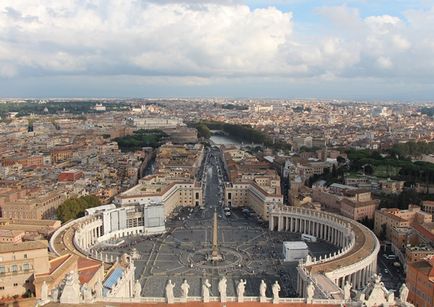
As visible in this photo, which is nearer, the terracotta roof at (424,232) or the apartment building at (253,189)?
the terracotta roof at (424,232)

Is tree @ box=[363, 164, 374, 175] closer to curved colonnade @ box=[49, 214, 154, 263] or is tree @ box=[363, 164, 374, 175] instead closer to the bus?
the bus

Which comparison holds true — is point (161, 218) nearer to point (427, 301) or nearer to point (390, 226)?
point (390, 226)

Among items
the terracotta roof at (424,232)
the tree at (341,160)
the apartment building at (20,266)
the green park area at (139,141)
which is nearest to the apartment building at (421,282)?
the terracotta roof at (424,232)

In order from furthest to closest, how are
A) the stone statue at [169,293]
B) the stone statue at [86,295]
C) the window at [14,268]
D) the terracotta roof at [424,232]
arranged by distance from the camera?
1. the terracotta roof at [424,232]
2. the window at [14,268]
3. the stone statue at [169,293]
4. the stone statue at [86,295]

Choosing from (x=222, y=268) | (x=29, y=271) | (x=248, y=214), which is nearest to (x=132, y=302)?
(x=29, y=271)

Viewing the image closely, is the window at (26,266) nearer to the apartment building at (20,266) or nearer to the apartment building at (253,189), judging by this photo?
the apartment building at (20,266)

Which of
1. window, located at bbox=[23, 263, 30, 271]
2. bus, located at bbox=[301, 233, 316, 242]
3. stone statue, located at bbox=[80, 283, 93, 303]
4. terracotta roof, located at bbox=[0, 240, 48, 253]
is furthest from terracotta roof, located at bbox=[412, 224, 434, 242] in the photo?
window, located at bbox=[23, 263, 30, 271]

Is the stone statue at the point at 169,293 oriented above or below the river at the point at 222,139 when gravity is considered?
above

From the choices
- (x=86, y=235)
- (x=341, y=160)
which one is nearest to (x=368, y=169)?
(x=341, y=160)
